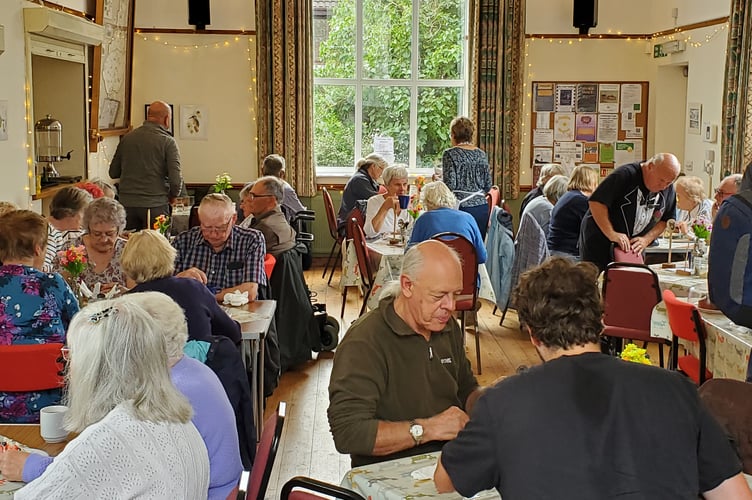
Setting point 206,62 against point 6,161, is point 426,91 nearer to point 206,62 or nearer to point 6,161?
point 206,62

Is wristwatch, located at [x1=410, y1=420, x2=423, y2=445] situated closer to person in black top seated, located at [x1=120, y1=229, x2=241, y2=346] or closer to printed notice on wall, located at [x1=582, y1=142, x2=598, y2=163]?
person in black top seated, located at [x1=120, y1=229, x2=241, y2=346]

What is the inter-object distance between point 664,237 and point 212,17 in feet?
19.8

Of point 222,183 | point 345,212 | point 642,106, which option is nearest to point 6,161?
point 222,183

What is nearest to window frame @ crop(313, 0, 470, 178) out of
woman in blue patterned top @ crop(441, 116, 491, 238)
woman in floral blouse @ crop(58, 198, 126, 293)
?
woman in blue patterned top @ crop(441, 116, 491, 238)

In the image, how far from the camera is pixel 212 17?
11.4 metres

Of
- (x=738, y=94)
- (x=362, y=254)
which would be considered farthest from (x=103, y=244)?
(x=738, y=94)

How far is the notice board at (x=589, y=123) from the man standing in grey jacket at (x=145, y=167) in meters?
4.47

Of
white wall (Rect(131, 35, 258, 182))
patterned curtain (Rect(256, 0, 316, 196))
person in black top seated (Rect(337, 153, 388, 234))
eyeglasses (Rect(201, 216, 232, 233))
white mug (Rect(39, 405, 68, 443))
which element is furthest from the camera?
white wall (Rect(131, 35, 258, 182))

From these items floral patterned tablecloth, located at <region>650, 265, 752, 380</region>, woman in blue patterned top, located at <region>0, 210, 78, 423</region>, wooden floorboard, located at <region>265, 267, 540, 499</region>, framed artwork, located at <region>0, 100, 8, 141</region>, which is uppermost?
framed artwork, located at <region>0, 100, 8, 141</region>

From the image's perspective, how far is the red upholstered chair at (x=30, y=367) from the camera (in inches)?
143

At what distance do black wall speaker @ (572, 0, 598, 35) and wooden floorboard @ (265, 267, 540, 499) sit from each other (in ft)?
12.0

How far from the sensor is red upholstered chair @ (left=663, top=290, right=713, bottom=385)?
4852mm

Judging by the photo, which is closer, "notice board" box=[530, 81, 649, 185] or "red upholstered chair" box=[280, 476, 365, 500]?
"red upholstered chair" box=[280, 476, 365, 500]

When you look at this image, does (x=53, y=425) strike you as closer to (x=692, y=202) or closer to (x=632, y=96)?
(x=692, y=202)
